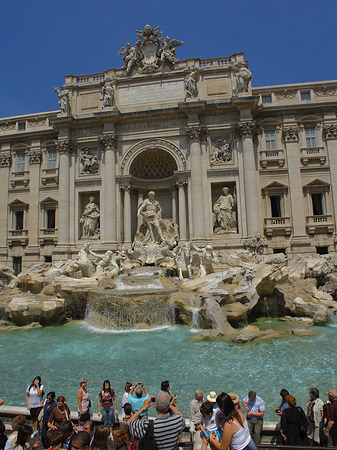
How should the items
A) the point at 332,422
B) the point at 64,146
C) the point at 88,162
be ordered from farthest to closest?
the point at 88,162
the point at 64,146
the point at 332,422

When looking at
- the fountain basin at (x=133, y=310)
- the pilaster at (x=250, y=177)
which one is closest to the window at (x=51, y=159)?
the pilaster at (x=250, y=177)

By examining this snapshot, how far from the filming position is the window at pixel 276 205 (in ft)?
67.7

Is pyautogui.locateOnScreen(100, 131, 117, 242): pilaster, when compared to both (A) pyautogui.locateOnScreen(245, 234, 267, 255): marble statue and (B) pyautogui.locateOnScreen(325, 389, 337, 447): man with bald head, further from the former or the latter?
(B) pyautogui.locateOnScreen(325, 389, 337, 447): man with bald head

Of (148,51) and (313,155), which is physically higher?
(148,51)

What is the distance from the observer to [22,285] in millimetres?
16031

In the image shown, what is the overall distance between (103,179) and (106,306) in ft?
37.0

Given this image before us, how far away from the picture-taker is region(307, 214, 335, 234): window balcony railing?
776 inches

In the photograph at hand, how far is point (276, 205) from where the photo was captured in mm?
20875

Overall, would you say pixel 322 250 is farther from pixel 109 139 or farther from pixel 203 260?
pixel 109 139

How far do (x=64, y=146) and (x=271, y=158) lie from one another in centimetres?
1431

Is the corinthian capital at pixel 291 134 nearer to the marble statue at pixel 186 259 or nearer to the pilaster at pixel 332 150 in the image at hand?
the pilaster at pixel 332 150

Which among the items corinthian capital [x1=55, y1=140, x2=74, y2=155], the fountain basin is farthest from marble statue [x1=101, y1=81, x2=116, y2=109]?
the fountain basin

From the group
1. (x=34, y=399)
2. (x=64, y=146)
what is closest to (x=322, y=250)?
(x=64, y=146)

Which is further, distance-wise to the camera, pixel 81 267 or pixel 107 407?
pixel 81 267
